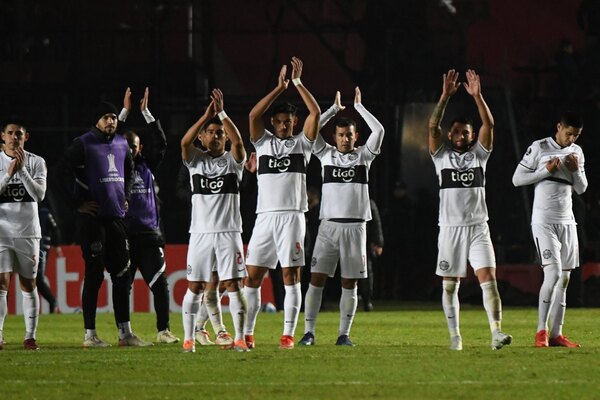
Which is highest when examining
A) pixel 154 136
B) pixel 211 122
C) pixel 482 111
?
pixel 482 111

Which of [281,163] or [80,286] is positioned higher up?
[281,163]

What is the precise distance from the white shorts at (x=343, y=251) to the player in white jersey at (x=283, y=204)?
665mm

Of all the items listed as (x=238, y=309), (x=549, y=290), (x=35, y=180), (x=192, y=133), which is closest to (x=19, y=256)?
(x=35, y=180)

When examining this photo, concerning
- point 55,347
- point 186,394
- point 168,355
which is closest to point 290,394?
point 186,394

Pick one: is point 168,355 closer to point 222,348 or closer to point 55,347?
point 222,348

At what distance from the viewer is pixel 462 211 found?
12.9m

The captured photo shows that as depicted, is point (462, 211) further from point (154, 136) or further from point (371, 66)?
point (371, 66)

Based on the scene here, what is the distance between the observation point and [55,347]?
45.4 feet

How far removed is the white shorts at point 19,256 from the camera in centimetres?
1352

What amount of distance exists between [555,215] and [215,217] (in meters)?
3.30

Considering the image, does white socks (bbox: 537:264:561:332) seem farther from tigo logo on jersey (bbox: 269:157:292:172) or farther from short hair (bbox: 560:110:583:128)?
tigo logo on jersey (bbox: 269:157:292:172)

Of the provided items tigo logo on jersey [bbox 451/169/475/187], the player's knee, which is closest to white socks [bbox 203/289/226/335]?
the player's knee

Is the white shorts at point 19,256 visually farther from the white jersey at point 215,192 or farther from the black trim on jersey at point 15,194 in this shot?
the white jersey at point 215,192

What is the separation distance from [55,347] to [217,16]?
1345 centimetres
